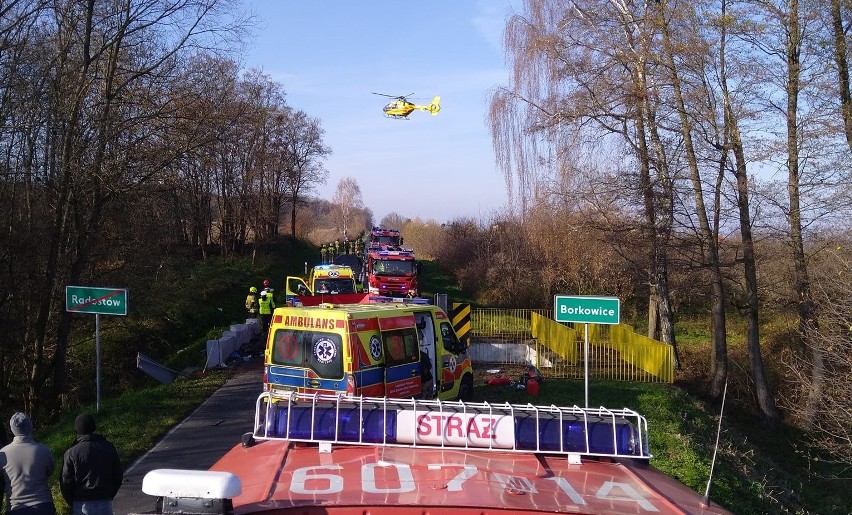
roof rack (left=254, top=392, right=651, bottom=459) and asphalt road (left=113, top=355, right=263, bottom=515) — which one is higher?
roof rack (left=254, top=392, right=651, bottom=459)

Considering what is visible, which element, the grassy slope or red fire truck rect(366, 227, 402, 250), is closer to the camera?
the grassy slope

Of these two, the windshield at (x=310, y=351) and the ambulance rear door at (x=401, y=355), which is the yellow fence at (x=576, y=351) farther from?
the windshield at (x=310, y=351)

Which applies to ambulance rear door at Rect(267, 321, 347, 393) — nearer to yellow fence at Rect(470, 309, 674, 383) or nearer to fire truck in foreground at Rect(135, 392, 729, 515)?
fire truck in foreground at Rect(135, 392, 729, 515)

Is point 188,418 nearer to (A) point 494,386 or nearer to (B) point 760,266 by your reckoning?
(A) point 494,386

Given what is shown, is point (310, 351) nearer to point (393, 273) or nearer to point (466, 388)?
point (466, 388)

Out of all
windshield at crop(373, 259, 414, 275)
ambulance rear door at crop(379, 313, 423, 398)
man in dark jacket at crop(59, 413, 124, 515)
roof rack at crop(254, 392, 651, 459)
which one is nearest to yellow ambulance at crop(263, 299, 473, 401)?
ambulance rear door at crop(379, 313, 423, 398)

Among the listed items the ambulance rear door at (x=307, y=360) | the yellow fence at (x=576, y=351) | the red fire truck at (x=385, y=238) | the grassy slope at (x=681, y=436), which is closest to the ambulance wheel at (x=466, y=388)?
the grassy slope at (x=681, y=436)

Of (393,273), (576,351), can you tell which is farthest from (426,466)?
(393,273)
